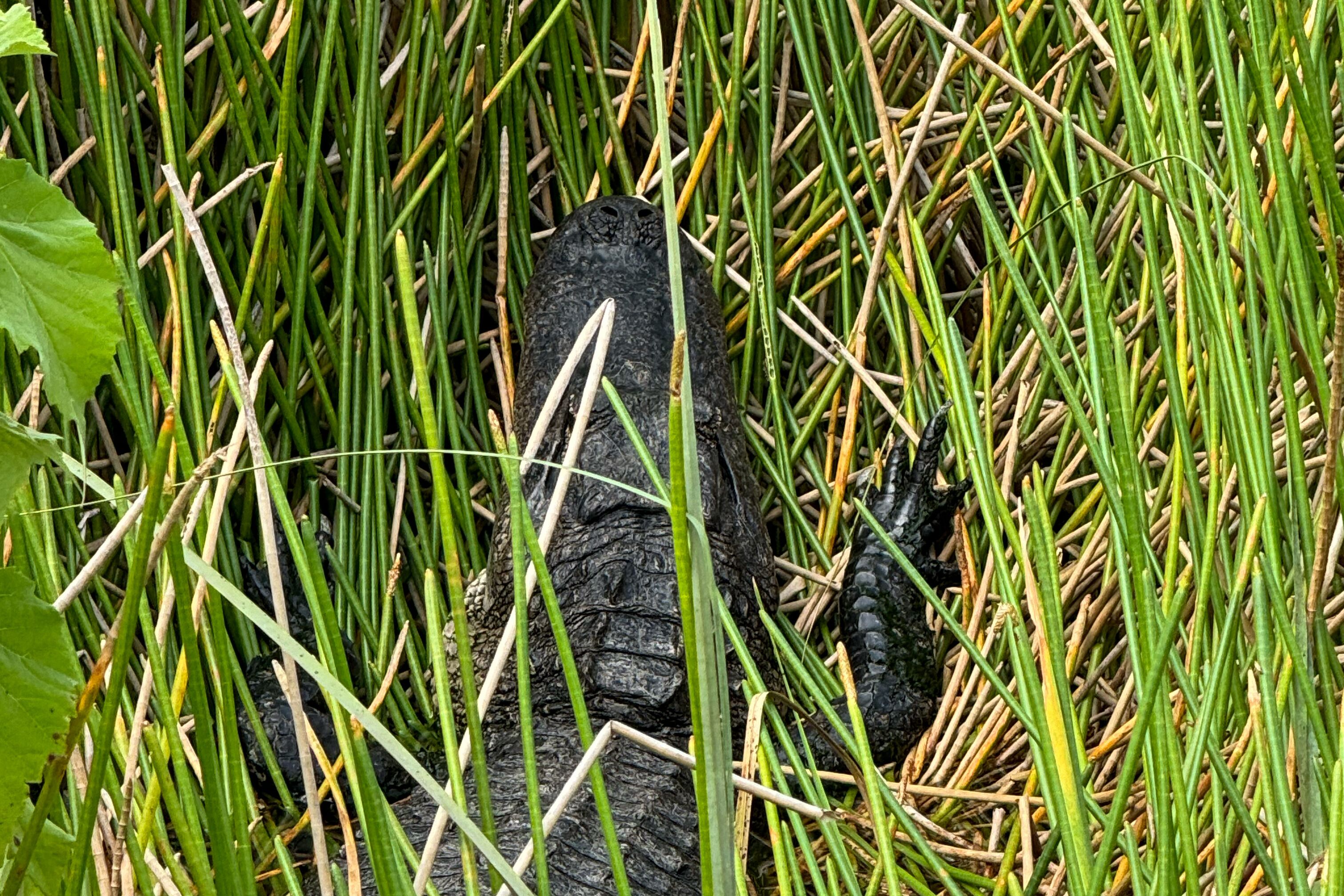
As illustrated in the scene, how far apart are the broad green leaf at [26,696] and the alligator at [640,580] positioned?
107 cm

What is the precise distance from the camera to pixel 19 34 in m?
0.89

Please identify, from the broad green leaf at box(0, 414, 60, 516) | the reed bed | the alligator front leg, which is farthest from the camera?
the alligator front leg

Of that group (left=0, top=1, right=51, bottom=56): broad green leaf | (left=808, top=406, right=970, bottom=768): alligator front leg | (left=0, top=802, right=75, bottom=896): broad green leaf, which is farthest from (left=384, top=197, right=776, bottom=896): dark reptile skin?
(left=0, top=1, right=51, bottom=56): broad green leaf

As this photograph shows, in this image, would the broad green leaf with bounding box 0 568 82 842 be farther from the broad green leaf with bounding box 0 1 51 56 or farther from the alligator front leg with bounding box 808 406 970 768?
Result: the alligator front leg with bounding box 808 406 970 768

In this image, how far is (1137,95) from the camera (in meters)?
1.55

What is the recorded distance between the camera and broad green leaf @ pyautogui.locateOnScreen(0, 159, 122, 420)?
35.8 inches

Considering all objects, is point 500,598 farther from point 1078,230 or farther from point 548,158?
point 1078,230

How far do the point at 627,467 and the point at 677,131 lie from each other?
2.65ft

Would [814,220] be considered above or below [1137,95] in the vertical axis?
below

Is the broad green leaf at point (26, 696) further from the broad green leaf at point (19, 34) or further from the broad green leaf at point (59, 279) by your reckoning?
the broad green leaf at point (19, 34)

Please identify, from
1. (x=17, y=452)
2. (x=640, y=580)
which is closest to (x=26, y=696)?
(x=17, y=452)

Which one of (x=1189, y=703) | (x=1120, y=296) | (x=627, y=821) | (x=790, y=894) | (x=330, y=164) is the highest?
(x=330, y=164)

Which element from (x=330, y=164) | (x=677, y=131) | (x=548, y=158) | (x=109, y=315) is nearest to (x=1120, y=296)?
(x=677, y=131)

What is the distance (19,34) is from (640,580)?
63.4 inches
